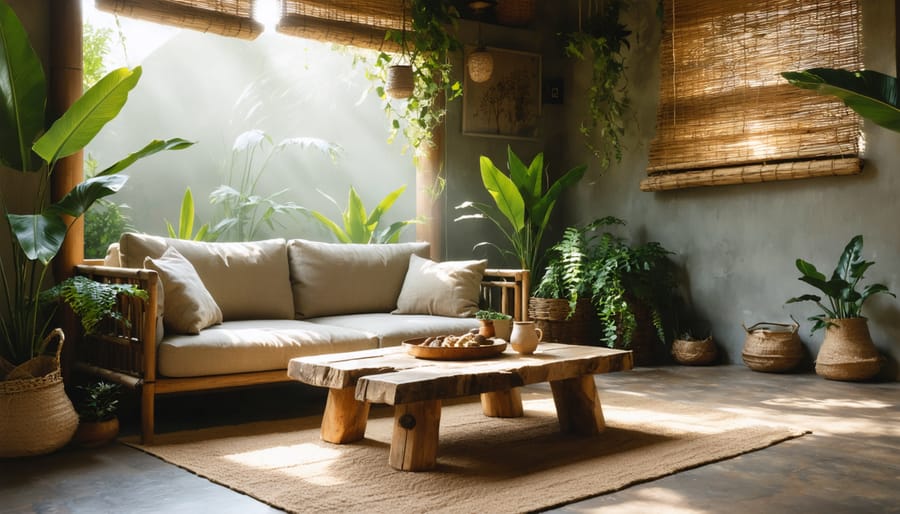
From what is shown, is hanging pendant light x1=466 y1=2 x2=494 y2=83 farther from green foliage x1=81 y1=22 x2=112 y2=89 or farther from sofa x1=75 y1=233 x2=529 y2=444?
green foliage x1=81 y1=22 x2=112 y2=89

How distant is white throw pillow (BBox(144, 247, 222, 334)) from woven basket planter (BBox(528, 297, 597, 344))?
245 centimetres

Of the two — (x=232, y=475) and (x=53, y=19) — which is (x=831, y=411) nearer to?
(x=232, y=475)

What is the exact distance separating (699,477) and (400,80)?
3.23 metres

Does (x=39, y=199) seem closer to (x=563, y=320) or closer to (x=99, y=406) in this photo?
(x=99, y=406)

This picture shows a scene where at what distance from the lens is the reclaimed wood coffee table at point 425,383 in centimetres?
267

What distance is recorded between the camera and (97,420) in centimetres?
316

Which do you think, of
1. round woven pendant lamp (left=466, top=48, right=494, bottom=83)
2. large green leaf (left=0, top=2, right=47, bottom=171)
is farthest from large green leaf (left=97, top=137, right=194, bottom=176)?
round woven pendant lamp (left=466, top=48, right=494, bottom=83)

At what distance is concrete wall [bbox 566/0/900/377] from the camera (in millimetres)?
4586

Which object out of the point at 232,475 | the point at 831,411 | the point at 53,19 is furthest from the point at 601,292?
the point at 53,19

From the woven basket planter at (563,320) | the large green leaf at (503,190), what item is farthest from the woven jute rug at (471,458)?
the large green leaf at (503,190)

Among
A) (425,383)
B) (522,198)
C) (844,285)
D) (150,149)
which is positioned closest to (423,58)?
(522,198)

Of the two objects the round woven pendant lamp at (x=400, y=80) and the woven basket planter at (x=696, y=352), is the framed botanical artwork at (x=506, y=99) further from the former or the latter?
the woven basket planter at (x=696, y=352)

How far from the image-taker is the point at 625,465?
2.81 meters

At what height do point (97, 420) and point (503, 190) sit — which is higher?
point (503, 190)
